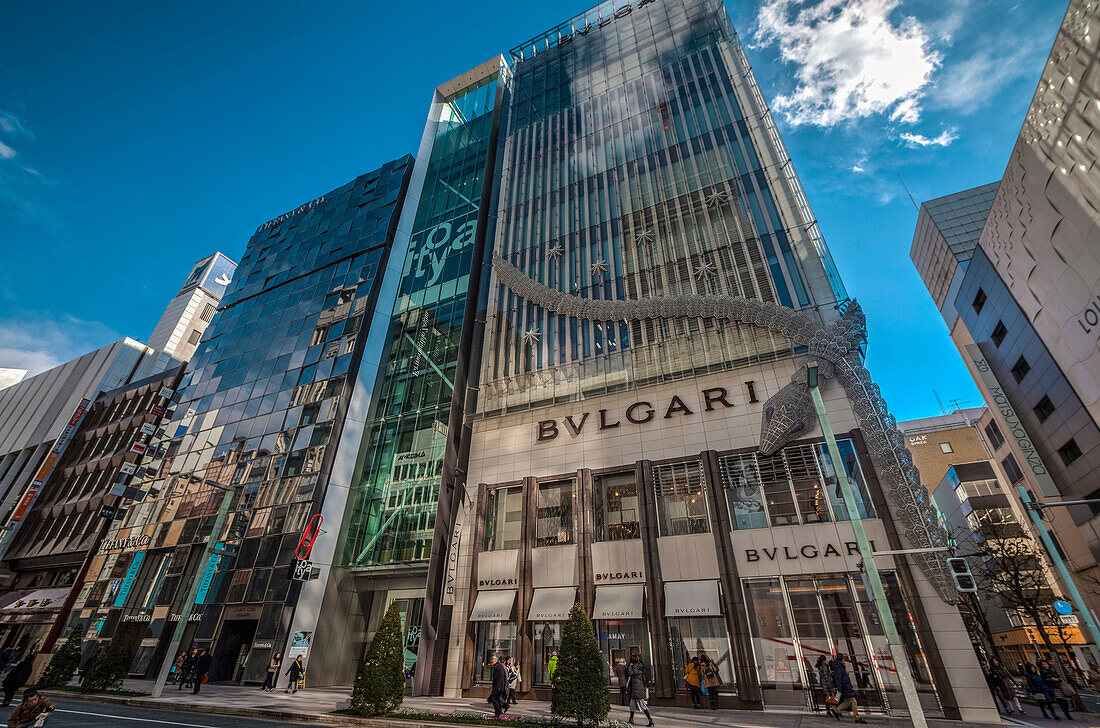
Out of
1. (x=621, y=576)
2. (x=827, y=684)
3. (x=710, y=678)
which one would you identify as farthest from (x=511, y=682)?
(x=827, y=684)

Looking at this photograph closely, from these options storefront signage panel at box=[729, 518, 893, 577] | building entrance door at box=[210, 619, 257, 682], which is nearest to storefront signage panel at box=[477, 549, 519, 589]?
storefront signage panel at box=[729, 518, 893, 577]

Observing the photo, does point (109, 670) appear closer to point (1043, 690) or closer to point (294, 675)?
point (294, 675)

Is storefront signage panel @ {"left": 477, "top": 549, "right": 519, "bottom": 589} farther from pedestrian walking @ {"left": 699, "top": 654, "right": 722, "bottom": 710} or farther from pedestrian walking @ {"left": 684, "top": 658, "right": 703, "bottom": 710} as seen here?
pedestrian walking @ {"left": 699, "top": 654, "right": 722, "bottom": 710}

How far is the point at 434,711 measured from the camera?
16.6 m

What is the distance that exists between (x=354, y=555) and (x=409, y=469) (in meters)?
6.24

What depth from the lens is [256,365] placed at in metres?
41.3

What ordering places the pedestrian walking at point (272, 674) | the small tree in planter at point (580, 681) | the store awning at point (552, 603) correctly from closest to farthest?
the small tree in planter at point (580, 681) < the store awning at point (552, 603) < the pedestrian walking at point (272, 674)

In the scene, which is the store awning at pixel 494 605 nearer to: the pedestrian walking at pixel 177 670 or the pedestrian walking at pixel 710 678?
the pedestrian walking at pixel 710 678

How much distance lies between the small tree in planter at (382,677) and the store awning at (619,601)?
8589 millimetres

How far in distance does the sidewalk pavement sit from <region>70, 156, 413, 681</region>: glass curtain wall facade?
6361 millimetres

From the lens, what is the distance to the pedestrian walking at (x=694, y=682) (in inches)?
688

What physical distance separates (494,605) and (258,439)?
76.9 feet

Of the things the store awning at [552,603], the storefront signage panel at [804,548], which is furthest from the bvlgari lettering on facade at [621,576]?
the storefront signage panel at [804,548]

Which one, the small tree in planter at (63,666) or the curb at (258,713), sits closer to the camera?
the curb at (258,713)
